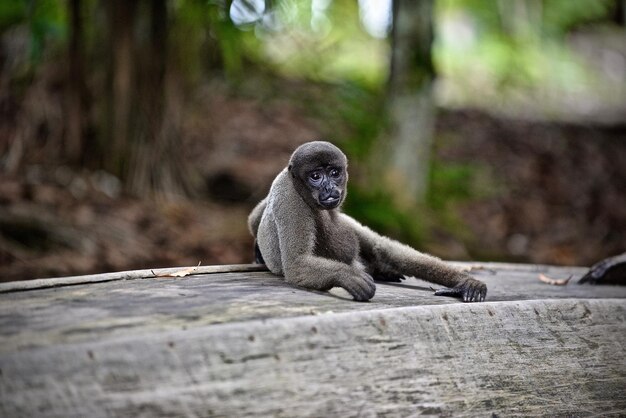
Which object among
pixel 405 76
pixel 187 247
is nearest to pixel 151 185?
pixel 187 247

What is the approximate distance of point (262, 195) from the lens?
935 centimetres

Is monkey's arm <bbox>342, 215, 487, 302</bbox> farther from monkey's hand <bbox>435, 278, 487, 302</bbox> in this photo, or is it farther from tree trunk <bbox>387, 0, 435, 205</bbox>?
tree trunk <bbox>387, 0, 435, 205</bbox>

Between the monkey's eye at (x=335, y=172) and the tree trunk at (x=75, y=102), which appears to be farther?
the tree trunk at (x=75, y=102)

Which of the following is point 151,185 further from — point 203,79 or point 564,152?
point 564,152

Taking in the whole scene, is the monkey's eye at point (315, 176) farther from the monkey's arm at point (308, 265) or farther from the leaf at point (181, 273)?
the leaf at point (181, 273)

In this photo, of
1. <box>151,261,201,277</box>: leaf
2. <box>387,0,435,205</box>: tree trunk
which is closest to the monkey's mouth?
<box>151,261,201,277</box>: leaf

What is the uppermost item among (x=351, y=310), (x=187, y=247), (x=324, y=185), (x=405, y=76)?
(x=405, y=76)

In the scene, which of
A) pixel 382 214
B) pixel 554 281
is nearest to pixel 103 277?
pixel 554 281

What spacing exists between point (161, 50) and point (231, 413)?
20.2 feet

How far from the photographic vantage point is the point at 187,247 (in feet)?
25.7

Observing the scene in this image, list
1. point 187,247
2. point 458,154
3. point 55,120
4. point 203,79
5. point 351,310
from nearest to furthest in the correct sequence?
point 351,310
point 187,247
point 55,120
point 203,79
point 458,154

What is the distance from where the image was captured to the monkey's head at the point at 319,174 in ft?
14.1

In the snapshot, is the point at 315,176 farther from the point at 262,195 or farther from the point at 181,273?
the point at 262,195

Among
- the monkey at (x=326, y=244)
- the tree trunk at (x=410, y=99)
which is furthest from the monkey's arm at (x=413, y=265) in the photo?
the tree trunk at (x=410, y=99)
